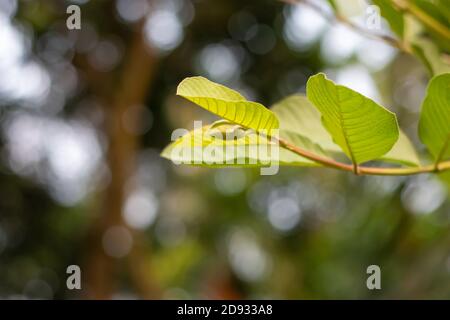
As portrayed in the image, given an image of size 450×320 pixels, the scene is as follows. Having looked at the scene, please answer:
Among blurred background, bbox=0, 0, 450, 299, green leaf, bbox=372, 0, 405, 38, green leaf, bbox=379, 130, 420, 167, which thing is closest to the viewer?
green leaf, bbox=379, 130, 420, 167

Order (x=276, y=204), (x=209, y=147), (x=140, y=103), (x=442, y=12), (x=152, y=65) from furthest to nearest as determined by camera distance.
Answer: (x=276, y=204) → (x=140, y=103) → (x=152, y=65) → (x=442, y=12) → (x=209, y=147)

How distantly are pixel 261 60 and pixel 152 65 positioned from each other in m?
0.41

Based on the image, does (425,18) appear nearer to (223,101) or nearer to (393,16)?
(393,16)

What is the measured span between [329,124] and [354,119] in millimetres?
31

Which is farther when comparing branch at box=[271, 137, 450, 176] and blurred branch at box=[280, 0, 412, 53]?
blurred branch at box=[280, 0, 412, 53]

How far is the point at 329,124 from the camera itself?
23.5 inches

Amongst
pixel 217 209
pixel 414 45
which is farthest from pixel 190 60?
pixel 414 45

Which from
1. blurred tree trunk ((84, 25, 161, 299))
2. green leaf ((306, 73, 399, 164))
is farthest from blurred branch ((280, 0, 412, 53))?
blurred tree trunk ((84, 25, 161, 299))

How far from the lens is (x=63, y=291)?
9.57ft

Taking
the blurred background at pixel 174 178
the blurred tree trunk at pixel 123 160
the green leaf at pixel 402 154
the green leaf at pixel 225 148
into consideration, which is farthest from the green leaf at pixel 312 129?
the blurred tree trunk at pixel 123 160

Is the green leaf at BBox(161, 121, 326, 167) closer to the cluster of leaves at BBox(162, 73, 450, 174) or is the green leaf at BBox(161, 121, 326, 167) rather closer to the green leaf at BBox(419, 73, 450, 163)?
the cluster of leaves at BBox(162, 73, 450, 174)

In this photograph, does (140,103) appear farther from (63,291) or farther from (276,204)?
(63,291)

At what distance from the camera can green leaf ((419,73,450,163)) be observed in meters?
0.59

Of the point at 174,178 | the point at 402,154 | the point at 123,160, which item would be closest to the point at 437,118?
the point at 402,154
